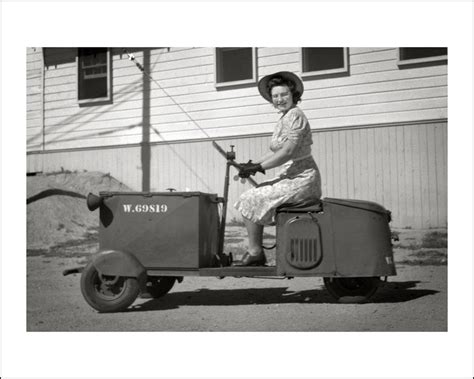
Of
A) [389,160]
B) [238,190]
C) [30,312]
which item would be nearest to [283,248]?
[30,312]

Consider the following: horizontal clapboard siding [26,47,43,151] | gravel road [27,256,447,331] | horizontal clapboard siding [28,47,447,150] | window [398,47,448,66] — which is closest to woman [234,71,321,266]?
gravel road [27,256,447,331]

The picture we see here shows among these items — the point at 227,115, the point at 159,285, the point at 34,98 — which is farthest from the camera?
the point at 227,115

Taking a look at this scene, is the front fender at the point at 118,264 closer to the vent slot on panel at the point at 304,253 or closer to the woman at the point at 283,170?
the woman at the point at 283,170

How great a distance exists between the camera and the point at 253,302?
4.94 meters

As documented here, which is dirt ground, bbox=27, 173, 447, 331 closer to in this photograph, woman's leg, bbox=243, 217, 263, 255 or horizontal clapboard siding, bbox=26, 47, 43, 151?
woman's leg, bbox=243, 217, 263, 255

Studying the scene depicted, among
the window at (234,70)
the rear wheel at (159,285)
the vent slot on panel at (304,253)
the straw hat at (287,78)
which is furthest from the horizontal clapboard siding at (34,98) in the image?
the vent slot on panel at (304,253)

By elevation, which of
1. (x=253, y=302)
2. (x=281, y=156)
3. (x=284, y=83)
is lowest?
(x=253, y=302)

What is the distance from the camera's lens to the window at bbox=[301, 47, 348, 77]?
288 inches

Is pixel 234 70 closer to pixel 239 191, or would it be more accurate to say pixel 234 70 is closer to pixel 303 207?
pixel 239 191

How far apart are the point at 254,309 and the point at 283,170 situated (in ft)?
3.79

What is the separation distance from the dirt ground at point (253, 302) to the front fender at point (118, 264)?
33 cm

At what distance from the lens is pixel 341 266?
4355mm

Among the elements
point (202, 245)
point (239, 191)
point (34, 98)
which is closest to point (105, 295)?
point (202, 245)

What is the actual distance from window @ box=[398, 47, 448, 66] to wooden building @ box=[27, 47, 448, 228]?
2cm
